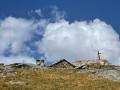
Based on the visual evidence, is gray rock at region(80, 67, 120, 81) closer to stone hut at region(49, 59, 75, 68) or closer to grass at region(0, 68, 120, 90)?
grass at region(0, 68, 120, 90)

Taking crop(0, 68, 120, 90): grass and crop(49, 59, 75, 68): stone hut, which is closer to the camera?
crop(0, 68, 120, 90): grass

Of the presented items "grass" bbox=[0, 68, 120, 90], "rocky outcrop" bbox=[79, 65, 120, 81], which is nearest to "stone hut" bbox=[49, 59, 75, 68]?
"grass" bbox=[0, 68, 120, 90]

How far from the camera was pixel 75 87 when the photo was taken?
2673 cm

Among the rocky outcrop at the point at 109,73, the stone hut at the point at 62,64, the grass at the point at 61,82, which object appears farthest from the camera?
the stone hut at the point at 62,64

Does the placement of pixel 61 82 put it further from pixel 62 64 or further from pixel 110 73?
pixel 62 64

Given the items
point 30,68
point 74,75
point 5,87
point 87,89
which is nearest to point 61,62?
point 30,68

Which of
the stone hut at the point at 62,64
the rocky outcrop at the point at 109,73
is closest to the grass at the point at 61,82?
the rocky outcrop at the point at 109,73

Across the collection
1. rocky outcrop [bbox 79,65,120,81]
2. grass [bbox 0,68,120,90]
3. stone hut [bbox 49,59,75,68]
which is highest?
stone hut [bbox 49,59,75,68]

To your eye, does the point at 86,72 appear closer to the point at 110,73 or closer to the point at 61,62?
the point at 110,73

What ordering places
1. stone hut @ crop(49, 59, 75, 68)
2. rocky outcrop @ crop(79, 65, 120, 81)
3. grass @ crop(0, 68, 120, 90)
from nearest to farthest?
1. grass @ crop(0, 68, 120, 90)
2. rocky outcrop @ crop(79, 65, 120, 81)
3. stone hut @ crop(49, 59, 75, 68)

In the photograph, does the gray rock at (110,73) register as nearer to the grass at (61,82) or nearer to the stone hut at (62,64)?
the grass at (61,82)

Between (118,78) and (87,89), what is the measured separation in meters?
10.9

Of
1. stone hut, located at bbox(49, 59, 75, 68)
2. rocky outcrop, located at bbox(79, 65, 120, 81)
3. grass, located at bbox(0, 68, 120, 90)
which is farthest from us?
stone hut, located at bbox(49, 59, 75, 68)

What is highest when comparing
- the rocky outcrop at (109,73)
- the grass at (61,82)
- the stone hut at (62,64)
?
the stone hut at (62,64)
